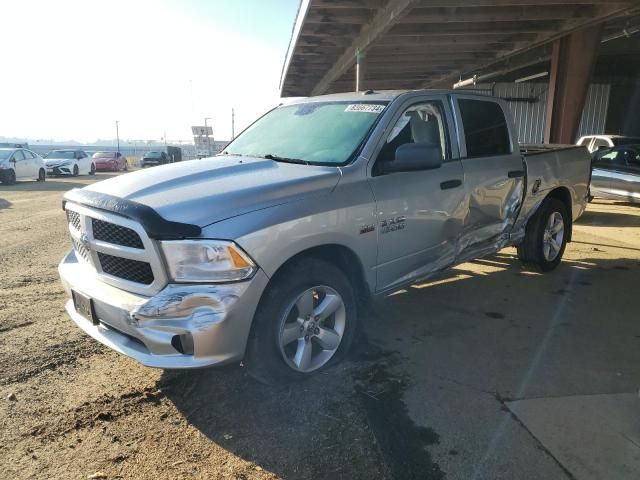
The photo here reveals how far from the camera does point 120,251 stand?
2.88 meters

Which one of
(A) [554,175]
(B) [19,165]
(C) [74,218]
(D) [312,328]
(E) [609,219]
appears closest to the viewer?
(D) [312,328]

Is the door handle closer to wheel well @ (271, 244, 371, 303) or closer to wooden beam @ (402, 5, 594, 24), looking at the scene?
wheel well @ (271, 244, 371, 303)

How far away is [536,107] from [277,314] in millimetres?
26077

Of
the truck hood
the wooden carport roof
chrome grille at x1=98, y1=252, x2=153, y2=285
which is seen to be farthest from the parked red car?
chrome grille at x1=98, y1=252, x2=153, y2=285

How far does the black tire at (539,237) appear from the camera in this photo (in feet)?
18.4

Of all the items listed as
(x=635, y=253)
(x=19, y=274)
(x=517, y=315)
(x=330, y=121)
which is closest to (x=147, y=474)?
(x=330, y=121)

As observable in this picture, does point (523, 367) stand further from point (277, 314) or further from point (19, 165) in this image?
point (19, 165)

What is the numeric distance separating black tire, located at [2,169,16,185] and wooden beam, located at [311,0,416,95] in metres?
13.2

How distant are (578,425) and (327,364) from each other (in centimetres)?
158

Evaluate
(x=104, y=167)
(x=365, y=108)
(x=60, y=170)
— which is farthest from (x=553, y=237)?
(x=104, y=167)

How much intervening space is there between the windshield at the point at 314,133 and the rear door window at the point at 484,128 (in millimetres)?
1076

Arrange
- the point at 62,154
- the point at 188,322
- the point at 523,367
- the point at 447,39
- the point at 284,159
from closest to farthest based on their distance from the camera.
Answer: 1. the point at 188,322
2. the point at 523,367
3. the point at 284,159
4. the point at 447,39
5. the point at 62,154

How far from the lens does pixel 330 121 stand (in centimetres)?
405

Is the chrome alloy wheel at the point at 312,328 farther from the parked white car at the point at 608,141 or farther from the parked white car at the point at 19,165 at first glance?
the parked white car at the point at 19,165
